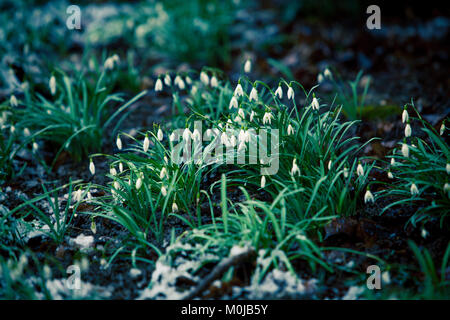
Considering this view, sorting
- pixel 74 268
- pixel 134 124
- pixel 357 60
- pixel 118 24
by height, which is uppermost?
pixel 118 24

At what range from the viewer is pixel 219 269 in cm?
236

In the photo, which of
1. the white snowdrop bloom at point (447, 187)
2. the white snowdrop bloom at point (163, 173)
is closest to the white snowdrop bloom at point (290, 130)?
the white snowdrop bloom at point (163, 173)

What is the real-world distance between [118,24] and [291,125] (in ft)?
13.7

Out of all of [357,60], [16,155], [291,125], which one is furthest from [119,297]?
[357,60]

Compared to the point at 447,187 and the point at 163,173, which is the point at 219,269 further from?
the point at 447,187

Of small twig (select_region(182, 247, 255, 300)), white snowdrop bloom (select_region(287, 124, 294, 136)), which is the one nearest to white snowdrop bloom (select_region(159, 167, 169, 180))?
small twig (select_region(182, 247, 255, 300))

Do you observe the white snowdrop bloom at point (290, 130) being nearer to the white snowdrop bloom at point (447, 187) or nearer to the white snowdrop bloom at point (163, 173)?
the white snowdrop bloom at point (163, 173)

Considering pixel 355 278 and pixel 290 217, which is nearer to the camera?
pixel 355 278

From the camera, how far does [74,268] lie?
2.53 metres

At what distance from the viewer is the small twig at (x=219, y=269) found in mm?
2322

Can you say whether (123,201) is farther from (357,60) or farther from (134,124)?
(357,60)

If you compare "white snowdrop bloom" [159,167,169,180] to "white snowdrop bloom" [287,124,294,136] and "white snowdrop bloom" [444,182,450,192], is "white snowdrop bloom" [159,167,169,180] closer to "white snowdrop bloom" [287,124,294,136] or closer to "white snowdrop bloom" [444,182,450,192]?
"white snowdrop bloom" [287,124,294,136]

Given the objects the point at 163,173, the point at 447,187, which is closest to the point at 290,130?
the point at 163,173

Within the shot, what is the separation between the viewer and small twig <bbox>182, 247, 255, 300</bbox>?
2.32 metres
